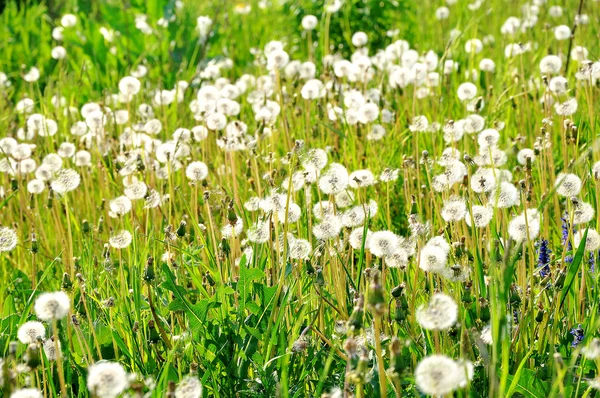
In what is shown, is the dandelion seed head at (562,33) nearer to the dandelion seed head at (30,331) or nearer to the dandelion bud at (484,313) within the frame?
the dandelion bud at (484,313)

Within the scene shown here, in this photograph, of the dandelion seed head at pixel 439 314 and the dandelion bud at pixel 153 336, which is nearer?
the dandelion seed head at pixel 439 314

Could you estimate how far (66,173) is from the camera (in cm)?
206

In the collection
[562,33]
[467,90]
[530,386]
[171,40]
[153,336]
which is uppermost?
[171,40]

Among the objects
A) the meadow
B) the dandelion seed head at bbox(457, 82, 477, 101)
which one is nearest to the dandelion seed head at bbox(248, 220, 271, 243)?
the meadow

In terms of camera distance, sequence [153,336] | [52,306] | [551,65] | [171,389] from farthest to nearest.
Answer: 1. [551,65]
2. [153,336]
3. [52,306]
4. [171,389]

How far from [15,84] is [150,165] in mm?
2787

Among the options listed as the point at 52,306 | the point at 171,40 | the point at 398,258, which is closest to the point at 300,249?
the point at 398,258

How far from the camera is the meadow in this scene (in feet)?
4.61

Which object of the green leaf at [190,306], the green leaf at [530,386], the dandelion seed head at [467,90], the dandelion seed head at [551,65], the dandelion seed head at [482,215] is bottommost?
the green leaf at [530,386]

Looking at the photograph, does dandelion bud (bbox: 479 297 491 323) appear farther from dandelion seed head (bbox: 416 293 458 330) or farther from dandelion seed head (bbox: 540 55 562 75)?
dandelion seed head (bbox: 540 55 562 75)

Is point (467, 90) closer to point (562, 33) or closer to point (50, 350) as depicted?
point (562, 33)

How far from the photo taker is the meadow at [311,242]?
4.61 feet

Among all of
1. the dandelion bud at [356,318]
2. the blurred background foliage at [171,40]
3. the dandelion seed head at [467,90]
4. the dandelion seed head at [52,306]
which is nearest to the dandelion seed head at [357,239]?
the dandelion bud at [356,318]

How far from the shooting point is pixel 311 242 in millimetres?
1909
